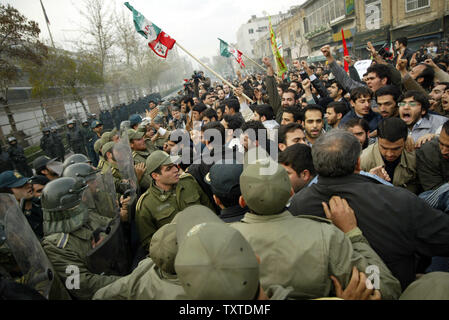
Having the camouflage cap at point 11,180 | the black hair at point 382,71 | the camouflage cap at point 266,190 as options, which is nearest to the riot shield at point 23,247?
the camouflage cap at point 266,190

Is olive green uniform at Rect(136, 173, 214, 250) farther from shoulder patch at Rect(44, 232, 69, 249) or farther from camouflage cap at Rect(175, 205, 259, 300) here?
camouflage cap at Rect(175, 205, 259, 300)

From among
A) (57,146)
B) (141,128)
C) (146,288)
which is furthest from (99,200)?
(57,146)

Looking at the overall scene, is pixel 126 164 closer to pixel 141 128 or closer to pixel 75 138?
pixel 141 128

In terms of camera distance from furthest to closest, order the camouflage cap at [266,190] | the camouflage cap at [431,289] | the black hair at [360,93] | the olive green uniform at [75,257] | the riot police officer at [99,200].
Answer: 1. the black hair at [360,93]
2. the riot police officer at [99,200]
3. the olive green uniform at [75,257]
4. the camouflage cap at [266,190]
5. the camouflage cap at [431,289]

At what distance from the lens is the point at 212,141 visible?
410 centimetres

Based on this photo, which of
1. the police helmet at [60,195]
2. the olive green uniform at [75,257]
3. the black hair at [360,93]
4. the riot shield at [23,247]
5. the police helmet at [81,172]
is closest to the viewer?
the riot shield at [23,247]

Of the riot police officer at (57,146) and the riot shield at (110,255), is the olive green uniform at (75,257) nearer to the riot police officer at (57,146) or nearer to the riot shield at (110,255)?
the riot shield at (110,255)

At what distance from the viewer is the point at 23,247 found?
5.57ft

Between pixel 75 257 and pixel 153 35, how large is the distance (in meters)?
6.09

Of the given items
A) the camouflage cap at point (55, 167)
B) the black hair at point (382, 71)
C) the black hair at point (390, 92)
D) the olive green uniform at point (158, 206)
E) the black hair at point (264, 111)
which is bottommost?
the olive green uniform at point (158, 206)

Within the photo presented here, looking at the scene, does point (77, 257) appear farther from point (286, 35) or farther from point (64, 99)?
point (286, 35)

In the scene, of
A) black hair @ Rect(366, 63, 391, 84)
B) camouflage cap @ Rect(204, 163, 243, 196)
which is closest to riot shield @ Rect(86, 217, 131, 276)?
camouflage cap @ Rect(204, 163, 243, 196)

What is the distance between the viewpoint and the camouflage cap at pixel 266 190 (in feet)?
4.83

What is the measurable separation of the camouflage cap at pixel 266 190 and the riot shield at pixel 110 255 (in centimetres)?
122
